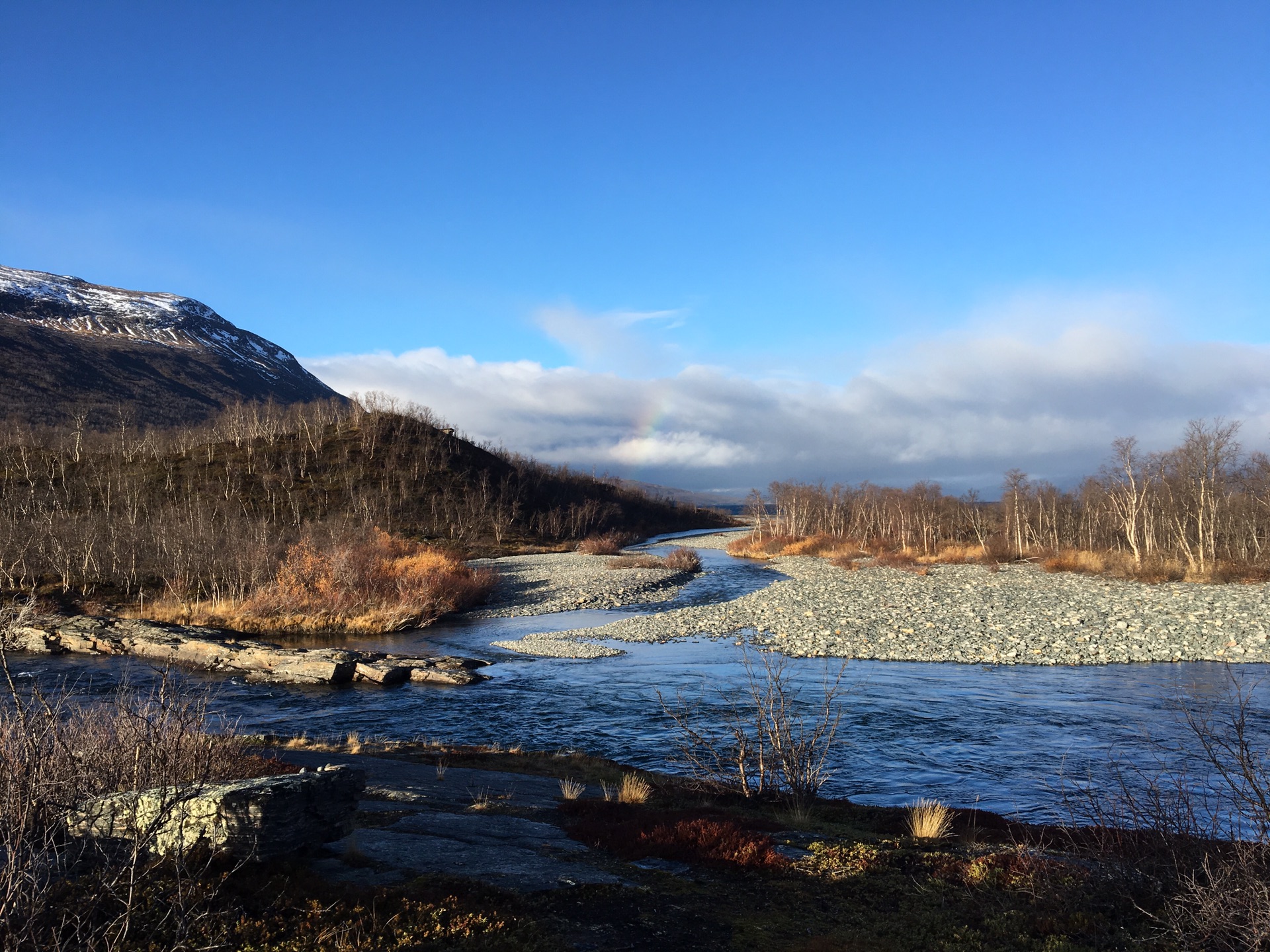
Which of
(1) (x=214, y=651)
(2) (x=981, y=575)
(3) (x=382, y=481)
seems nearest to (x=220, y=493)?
(3) (x=382, y=481)

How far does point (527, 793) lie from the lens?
12117 mm

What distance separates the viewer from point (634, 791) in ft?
38.4

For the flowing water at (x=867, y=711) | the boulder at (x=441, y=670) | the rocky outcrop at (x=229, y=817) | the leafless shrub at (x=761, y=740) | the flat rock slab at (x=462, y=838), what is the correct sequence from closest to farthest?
the rocky outcrop at (x=229, y=817) < the flat rock slab at (x=462, y=838) < the leafless shrub at (x=761, y=740) < the flowing water at (x=867, y=711) < the boulder at (x=441, y=670)

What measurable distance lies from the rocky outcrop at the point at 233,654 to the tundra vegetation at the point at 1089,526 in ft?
145

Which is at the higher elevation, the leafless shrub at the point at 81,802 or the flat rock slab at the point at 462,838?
the leafless shrub at the point at 81,802

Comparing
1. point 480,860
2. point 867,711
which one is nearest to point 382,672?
point 867,711

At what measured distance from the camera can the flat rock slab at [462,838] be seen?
7641 mm

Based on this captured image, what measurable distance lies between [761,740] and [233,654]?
68.2 feet

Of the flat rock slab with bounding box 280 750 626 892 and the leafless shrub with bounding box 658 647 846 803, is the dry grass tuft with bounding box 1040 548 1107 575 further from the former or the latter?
the flat rock slab with bounding box 280 750 626 892

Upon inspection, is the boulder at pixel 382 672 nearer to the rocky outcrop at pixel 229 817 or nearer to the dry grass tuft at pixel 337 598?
the dry grass tuft at pixel 337 598

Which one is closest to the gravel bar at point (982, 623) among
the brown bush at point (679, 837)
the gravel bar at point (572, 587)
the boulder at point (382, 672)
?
the boulder at point (382, 672)

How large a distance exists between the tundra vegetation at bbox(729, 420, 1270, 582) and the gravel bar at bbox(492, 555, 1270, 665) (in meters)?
9.11

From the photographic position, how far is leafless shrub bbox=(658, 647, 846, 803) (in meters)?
12.0

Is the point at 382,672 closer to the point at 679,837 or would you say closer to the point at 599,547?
the point at 679,837
